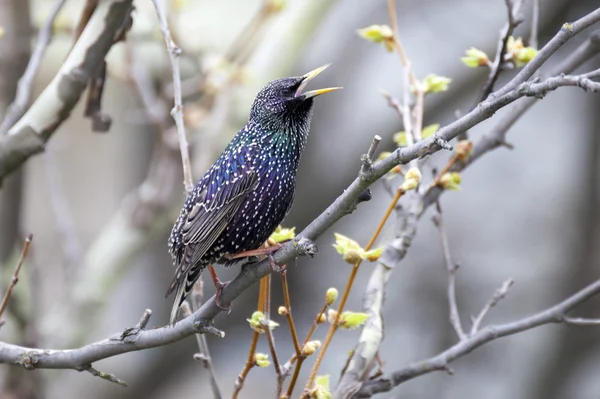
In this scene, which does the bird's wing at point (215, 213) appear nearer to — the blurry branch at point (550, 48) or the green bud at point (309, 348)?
the green bud at point (309, 348)

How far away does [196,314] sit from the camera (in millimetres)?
2166

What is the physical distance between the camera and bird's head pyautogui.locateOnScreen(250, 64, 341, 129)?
294cm

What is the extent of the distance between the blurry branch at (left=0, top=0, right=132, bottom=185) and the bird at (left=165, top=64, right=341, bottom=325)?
52 cm

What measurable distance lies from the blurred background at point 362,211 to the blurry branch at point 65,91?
1.67 m

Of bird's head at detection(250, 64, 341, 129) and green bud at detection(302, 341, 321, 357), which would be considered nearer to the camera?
green bud at detection(302, 341, 321, 357)

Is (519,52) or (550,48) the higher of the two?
(519,52)

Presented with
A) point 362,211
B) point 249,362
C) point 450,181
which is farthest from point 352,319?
point 362,211

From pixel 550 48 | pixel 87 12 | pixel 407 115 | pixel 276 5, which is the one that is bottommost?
pixel 550 48

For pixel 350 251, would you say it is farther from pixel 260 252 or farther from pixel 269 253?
pixel 260 252

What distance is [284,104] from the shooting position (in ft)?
9.65

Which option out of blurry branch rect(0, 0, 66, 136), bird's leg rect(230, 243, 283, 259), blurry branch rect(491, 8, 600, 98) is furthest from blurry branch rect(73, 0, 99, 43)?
blurry branch rect(491, 8, 600, 98)

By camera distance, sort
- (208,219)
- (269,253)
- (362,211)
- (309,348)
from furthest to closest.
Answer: (362,211) < (208,219) < (269,253) < (309,348)

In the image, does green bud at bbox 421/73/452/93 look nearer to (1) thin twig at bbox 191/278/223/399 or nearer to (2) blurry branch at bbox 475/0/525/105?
(2) blurry branch at bbox 475/0/525/105

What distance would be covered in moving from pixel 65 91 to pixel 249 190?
0.68 metres
